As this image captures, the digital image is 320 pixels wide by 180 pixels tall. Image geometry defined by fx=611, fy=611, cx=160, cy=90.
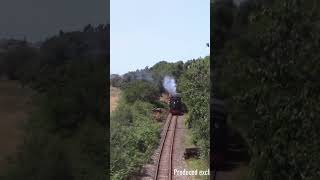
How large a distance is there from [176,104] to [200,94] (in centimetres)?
37

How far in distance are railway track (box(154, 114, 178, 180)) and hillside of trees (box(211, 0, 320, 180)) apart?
1012mm

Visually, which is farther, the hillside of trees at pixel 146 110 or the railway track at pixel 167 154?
the railway track at pixel 167 154

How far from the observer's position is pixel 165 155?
7641 millimetres

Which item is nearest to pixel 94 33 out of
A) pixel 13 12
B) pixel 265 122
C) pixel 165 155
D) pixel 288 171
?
pixel 13 12

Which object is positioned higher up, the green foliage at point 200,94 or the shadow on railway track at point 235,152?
the green foliage at point 200,94

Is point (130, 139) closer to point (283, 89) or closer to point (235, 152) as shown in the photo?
point (235, 152)

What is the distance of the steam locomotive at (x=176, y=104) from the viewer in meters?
7.75

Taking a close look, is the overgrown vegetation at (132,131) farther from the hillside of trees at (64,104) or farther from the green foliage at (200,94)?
the green foliage at (200,94)

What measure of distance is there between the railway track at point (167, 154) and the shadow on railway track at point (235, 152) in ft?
2.24

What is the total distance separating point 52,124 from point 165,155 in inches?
57.2

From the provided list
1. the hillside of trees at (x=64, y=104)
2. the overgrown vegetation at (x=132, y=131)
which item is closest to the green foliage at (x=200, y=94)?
the overgrown vegetation at (x=132, y=131)

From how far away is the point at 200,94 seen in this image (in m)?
7.61

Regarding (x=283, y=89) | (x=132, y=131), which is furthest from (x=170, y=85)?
(x=283, y=89)

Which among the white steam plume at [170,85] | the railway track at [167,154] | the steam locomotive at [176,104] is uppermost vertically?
the white steam plume at [170,85]
